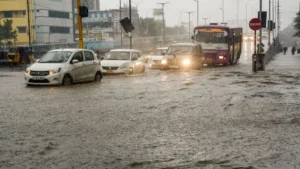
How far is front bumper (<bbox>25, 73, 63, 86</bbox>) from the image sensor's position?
1730cm

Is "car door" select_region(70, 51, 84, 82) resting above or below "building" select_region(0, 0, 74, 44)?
below

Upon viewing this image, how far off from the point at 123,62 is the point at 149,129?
1443 cm

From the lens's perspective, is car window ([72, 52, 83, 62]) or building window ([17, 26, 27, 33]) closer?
car window ([72, 52, 83, 62])

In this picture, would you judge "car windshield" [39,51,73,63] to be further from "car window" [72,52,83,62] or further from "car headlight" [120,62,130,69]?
"car headlight" [120,62,130,69]

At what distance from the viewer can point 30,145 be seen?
7.63 metres

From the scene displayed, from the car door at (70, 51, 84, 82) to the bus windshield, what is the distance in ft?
52.6

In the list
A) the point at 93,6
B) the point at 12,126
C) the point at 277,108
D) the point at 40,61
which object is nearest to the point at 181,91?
the point at 277,108

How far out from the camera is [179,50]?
28.0 metres

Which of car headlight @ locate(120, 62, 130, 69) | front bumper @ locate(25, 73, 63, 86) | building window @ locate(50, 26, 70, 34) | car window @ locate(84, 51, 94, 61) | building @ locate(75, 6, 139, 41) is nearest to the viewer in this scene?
front bumper @ locate(25, 73, 63, 86)

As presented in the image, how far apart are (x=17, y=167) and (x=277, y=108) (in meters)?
7.94

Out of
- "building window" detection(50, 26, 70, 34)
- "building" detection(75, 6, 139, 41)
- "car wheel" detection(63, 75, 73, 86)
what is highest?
"building" detection(75, 6, 139, 41)

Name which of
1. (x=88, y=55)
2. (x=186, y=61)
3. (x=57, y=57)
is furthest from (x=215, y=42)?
(x=57, y=57)

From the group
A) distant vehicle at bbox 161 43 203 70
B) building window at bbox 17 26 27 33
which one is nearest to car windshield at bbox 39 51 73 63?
distant vehicle at bbox 161 43 203 70

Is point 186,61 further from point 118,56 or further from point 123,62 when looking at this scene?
point 123,62
